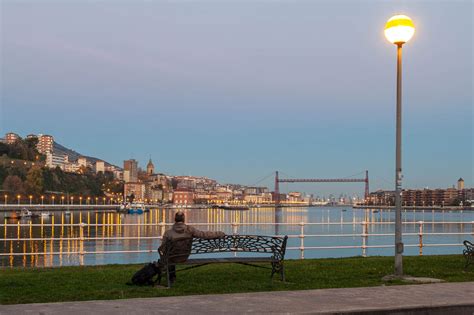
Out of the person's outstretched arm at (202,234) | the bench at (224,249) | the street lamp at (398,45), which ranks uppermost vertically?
the street lamp at (398,45)

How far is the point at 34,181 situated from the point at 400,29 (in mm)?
168767

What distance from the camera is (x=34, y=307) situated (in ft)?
22.6

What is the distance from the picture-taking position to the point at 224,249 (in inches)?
381

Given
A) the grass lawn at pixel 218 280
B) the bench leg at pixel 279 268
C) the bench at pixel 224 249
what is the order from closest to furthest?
the grass lawn at pixel 218 280 < the bench at pixel 224 249 < the bench leg at pixel 279 268

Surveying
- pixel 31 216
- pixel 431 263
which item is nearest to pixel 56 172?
pixel 31 216

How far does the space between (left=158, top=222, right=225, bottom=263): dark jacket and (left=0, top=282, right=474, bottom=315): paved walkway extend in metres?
1.36

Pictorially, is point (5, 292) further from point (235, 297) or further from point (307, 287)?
point (307, 287)

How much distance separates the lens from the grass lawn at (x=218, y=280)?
8.10m

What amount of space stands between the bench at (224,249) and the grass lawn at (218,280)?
13.1 inches

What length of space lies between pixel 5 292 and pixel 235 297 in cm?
325

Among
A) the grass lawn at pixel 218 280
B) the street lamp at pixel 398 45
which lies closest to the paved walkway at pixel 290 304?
the grass lawn at pixel 218 280

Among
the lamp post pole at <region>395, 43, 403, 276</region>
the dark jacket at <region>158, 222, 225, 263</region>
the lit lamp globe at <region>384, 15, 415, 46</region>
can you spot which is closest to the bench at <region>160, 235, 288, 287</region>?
the dark jacket at <region>158, 222, 225, 263</region>

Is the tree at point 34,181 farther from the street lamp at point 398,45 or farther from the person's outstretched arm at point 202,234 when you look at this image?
the street lamp at point 398,45

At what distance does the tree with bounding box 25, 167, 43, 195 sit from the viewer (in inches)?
6575
